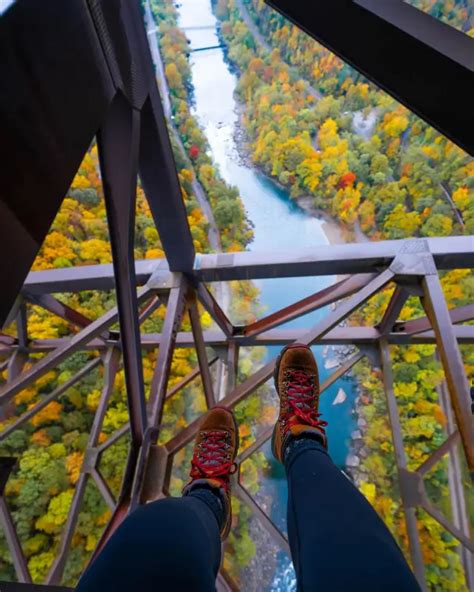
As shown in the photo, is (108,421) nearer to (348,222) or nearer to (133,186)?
(133,186)

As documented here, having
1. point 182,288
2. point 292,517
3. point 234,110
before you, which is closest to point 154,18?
point 234,110

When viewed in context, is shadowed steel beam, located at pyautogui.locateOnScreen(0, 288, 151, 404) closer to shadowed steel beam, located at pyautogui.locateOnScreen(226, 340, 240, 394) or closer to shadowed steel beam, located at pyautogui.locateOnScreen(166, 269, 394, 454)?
shadowed steel beam, located at pyautogui.locateOnScreen(166, 269, 394, 454)

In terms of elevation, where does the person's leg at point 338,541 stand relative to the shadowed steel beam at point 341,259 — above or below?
below

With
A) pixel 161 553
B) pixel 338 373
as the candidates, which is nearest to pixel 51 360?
pixel 161 553

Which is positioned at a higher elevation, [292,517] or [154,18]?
[154,18]

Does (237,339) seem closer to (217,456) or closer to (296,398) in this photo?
(296,398)

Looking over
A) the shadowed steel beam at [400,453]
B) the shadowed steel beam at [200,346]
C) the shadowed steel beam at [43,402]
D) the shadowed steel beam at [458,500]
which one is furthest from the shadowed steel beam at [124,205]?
the shadowed steel beam at [458,500]

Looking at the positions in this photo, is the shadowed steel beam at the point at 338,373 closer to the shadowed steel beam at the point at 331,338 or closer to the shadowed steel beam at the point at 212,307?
the shadowed steel beam at the point at 331,338
